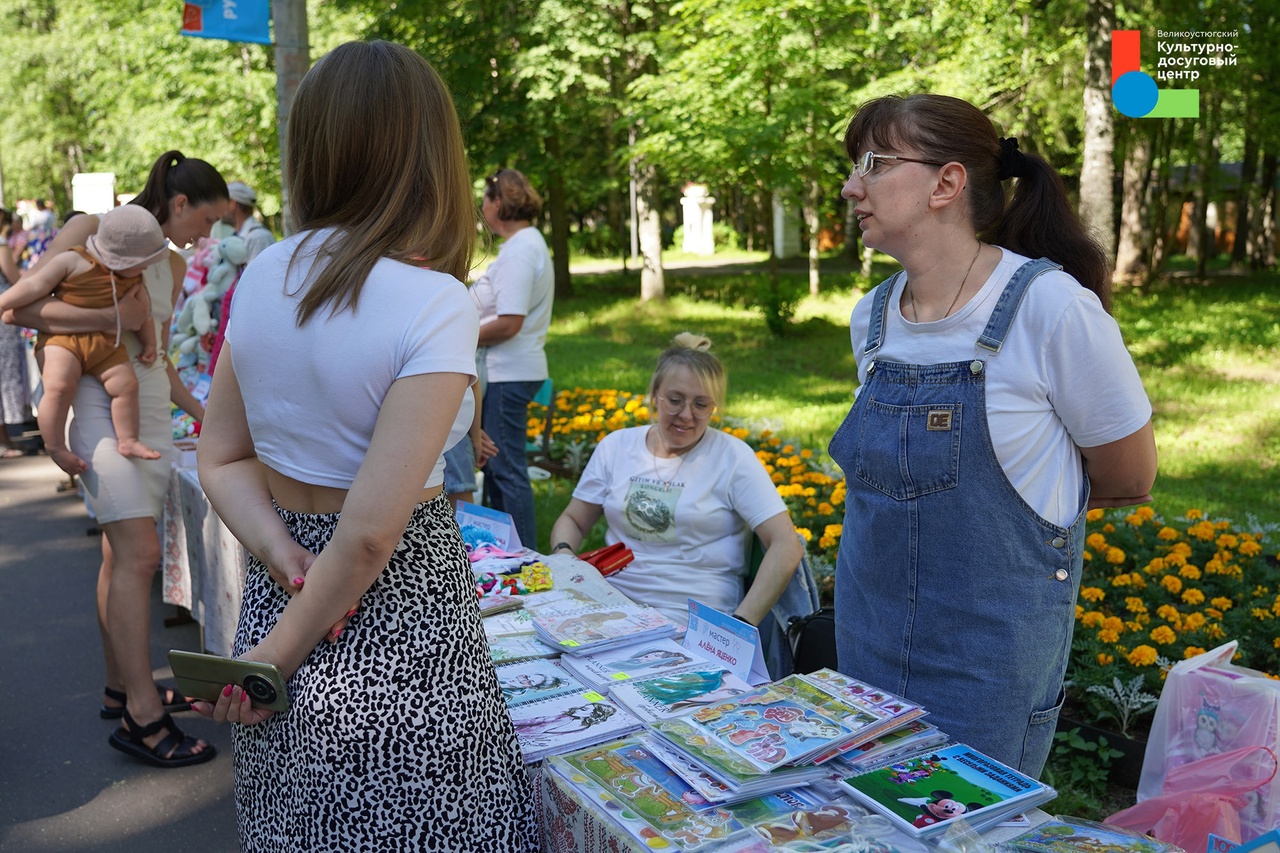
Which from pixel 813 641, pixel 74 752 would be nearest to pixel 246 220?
pixel 74 752

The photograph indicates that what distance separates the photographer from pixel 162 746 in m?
3.73

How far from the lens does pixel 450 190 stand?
5.16ft

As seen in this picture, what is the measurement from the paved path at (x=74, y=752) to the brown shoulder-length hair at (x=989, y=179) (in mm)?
2886

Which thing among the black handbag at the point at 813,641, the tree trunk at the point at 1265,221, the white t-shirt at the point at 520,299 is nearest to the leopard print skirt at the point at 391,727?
the black handbag at the point at 813,641

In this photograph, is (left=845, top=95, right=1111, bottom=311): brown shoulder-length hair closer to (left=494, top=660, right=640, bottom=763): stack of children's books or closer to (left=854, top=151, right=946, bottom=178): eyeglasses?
(left=854, top=151, right=946, bottom=178): eyeglasses

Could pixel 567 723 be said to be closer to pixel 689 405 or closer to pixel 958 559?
pixel 958 559

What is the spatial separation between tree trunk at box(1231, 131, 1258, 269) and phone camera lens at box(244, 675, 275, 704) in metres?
23.0

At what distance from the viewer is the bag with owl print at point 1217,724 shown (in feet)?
8.11

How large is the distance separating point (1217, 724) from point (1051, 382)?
1.40 metres

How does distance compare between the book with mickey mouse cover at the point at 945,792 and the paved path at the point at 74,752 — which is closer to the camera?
the book with mickey mouse cover at the point at 945,792

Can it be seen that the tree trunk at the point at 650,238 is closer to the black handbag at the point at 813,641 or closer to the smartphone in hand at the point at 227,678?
the black handbag at the point at 813,641

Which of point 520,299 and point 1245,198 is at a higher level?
point 1245,198

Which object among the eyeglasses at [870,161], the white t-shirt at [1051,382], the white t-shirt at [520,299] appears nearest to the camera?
the white t-shirt at [1051,382]

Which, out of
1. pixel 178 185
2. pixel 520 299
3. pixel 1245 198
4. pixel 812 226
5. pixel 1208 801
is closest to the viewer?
pixel 1208 801
